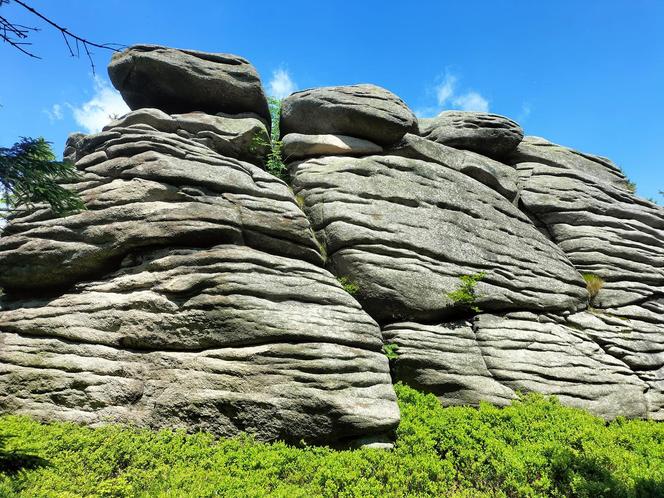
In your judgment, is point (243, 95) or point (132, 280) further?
point (243, 95)

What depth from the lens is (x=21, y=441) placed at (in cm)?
688

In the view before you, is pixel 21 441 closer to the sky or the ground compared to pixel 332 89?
closer to the ground

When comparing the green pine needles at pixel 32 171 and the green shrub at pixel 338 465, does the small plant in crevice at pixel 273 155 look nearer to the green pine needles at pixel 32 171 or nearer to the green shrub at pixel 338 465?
the green pine needles at pixel 32 171

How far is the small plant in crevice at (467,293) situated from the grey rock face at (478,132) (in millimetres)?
9265

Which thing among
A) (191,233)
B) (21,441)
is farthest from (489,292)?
(21,441)

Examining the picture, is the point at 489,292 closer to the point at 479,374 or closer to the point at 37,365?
the point at 479,374

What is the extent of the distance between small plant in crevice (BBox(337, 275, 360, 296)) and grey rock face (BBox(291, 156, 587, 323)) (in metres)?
0.17

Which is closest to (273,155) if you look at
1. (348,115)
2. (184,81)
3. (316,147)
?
(316,147)

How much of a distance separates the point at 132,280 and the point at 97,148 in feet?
20.5

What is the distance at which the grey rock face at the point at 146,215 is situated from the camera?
10672 mm

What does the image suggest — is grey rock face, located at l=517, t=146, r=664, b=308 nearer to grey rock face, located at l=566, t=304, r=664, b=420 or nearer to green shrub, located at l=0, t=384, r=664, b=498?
grey rock face, located at l=566, t=304, r=664, b=420

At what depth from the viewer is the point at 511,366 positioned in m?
11.6

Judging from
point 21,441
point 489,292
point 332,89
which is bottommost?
point 21,441

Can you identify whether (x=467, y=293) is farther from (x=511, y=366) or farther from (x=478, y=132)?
(x=478, y=132)
